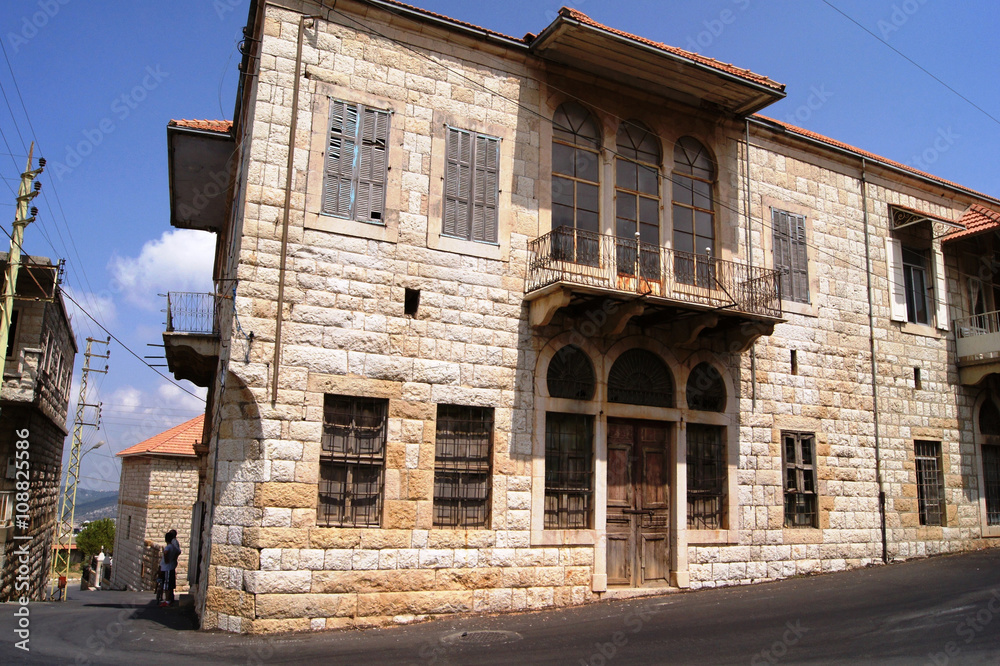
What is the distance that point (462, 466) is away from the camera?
35.4 ft

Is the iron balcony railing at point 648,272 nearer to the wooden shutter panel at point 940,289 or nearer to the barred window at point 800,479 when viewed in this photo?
the barred window at point 800,479

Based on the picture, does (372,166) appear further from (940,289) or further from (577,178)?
(940,289)

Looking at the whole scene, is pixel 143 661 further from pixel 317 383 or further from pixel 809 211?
pixel 809 211

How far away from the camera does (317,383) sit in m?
9.95

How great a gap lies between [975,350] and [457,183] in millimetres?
13242

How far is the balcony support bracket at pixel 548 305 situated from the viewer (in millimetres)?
10812

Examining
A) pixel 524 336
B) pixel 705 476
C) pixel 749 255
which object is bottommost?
pixel 705 476

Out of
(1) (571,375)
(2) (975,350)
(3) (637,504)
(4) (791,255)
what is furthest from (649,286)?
(2) (975,350)

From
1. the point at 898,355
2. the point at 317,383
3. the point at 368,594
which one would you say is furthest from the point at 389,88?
the point at 898,355

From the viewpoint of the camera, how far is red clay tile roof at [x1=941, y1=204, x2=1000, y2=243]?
645 inches

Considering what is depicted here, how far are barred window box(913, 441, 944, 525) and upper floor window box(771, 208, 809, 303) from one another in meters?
4.63

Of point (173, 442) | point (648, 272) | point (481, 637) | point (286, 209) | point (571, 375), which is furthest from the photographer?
point (173, 442)

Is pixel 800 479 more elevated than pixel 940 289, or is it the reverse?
pixel 940 289

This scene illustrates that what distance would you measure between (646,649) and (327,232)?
691 centimetres
